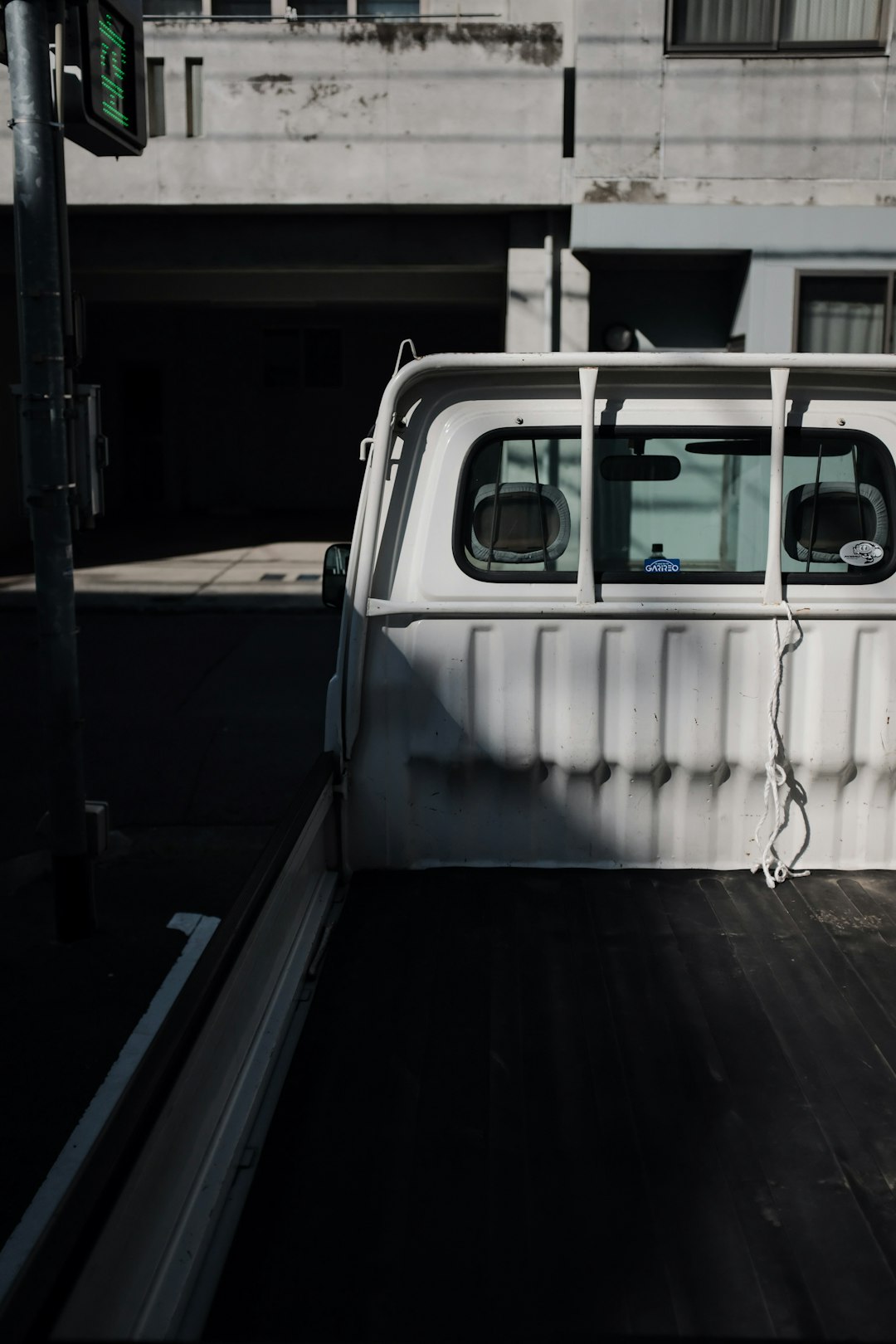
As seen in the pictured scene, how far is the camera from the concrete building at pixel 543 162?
37.7ft

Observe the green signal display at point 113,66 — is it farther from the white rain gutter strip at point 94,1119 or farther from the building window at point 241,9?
the building window at point 241,9

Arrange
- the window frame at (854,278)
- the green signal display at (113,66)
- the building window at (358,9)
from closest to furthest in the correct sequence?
the green signal display at (113,66) < the window frame at (854,278) < the building window at (358,9)

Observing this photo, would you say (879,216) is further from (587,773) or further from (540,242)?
(587,773)

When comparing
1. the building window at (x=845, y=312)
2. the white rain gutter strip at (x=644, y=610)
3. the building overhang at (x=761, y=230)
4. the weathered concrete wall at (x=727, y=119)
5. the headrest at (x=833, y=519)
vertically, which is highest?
the weathered concrete wall at (x=727, y=119)

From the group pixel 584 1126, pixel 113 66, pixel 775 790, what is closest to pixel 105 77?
pixel 113 66

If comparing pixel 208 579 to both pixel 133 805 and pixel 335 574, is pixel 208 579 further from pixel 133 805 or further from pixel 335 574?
pixel 335 574

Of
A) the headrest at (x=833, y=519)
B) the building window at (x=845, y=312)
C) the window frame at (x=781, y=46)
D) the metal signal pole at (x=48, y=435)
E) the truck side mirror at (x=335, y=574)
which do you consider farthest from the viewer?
the building window at (x=845, y=312)

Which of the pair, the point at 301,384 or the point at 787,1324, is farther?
the point at 301,384

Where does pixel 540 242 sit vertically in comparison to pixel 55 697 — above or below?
above

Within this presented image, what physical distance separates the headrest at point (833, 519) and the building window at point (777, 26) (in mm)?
8974

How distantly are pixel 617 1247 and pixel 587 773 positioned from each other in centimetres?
188

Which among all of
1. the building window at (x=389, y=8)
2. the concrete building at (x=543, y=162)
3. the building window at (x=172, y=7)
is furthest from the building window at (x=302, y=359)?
the building window at (x=389, y=8)

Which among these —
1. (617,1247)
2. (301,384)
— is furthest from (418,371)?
(301,384)

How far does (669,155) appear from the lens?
11.7 metres
